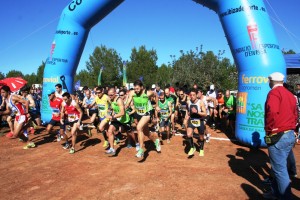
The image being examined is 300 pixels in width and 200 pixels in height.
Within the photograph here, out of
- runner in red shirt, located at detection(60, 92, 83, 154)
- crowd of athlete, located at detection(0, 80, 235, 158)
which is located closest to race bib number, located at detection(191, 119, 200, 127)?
crowd of athlete, located at detection(0, 80, 235, 158)

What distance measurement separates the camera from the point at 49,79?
37.2 feet

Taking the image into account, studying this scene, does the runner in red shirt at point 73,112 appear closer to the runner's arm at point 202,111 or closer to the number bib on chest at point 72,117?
the number bib on chest at point 72,117

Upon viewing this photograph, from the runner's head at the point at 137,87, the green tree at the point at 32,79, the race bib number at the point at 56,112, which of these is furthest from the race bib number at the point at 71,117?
the green tree at the point at 32,79

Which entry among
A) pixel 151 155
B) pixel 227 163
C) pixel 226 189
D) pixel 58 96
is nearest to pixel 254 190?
pixel 226 189

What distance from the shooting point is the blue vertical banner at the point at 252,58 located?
290 inches

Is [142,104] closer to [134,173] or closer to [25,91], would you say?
[134,173]

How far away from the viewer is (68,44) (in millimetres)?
11078

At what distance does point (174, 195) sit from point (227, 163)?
240cm

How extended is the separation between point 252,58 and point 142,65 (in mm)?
41026

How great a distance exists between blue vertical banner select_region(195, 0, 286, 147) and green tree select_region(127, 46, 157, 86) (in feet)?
128

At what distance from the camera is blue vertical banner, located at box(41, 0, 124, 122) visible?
35.0 ft

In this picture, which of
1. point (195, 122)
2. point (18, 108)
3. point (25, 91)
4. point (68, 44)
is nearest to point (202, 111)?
point (195, 122)

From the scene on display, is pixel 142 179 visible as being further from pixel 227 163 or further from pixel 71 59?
pixel 71 59

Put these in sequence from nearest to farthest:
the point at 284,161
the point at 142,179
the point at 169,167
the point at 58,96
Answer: the point at 284,161
the point at 142,179
the point at 169,167
the point at 58,96
